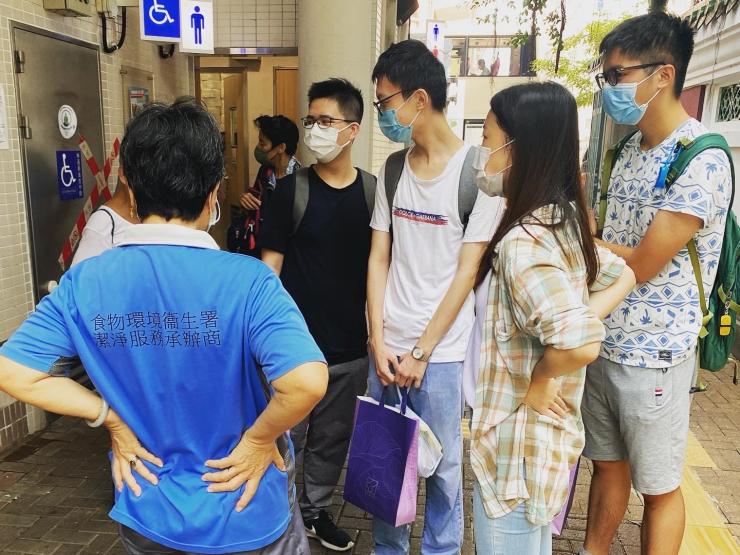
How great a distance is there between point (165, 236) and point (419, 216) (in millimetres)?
1251

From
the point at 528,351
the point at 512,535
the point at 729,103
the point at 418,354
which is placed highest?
the point at 729,103

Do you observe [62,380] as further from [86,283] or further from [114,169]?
[114,169]

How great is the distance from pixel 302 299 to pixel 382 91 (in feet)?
3.28

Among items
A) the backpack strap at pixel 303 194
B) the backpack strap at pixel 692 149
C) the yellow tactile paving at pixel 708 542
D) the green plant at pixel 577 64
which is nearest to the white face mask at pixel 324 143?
the backpack strap at pixel 303 194

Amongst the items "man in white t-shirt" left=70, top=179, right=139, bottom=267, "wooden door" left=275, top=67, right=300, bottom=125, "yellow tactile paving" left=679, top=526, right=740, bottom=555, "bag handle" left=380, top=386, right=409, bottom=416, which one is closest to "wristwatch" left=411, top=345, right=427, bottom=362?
"bag handle" left=380, top=386, right=409, bottom=416

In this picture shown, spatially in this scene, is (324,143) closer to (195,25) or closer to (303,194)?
(303,194)

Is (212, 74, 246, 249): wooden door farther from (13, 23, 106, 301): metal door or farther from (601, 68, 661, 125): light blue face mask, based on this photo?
(601, 68, 661, 125): light blue face mask

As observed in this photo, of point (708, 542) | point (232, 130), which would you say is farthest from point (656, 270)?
point (232, 130)

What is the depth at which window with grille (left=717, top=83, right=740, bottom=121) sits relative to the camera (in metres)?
6.55

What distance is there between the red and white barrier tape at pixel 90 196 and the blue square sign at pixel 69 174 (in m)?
0.12

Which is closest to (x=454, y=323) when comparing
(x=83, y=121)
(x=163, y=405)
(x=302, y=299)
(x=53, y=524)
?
(x=302, y=299)

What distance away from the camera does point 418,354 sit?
239 cm

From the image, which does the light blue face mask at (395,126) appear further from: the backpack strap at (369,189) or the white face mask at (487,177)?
the white face mask at (487,177)

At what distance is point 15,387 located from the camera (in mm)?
1395
